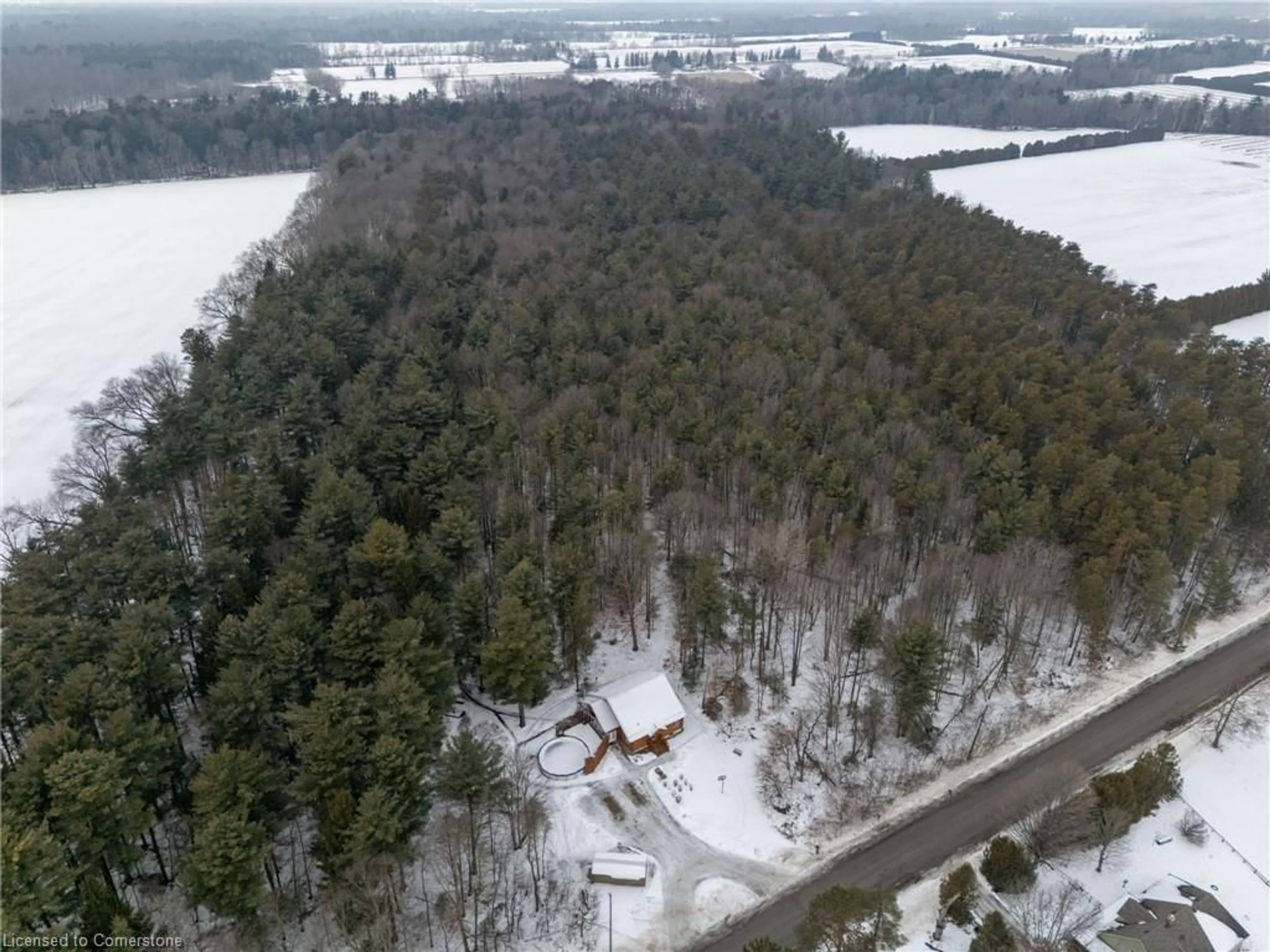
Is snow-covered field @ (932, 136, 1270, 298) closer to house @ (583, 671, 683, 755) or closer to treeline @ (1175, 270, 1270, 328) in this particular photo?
treeline @ (1175, 270, 1270, 328)

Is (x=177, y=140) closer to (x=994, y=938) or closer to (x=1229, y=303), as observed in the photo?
(x=1229, y=303)

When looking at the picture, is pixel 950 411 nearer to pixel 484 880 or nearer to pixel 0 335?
pixel 484 880

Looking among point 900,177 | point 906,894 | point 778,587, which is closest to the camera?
point 906,894

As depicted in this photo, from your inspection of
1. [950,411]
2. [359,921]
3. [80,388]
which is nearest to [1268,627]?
[950,411]

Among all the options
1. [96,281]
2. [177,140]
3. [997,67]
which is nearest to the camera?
[96,281]

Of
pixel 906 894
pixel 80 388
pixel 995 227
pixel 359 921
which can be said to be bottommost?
pixel 906 894

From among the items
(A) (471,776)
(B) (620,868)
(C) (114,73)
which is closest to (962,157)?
(B) (620,868)

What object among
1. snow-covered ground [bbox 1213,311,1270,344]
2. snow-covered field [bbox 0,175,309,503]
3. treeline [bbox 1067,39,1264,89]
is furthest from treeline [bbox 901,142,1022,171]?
snow-covered field [bbox 0,175,309,503]
